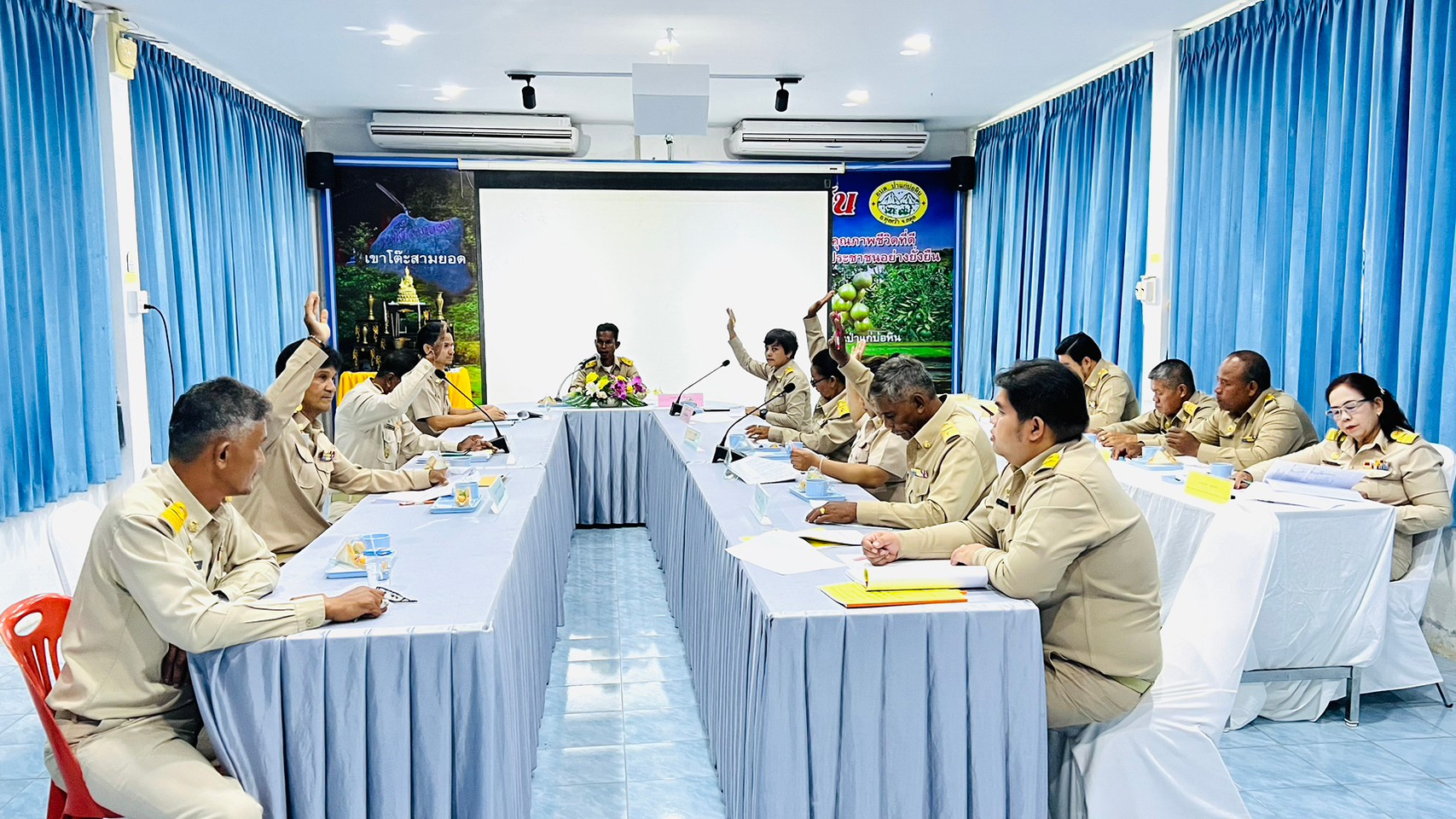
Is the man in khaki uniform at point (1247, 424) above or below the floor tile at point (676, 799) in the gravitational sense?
above

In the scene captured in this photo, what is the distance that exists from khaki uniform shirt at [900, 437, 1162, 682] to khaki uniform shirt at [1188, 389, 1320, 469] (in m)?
2.63

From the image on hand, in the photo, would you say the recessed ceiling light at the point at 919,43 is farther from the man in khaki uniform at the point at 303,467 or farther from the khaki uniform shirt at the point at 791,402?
the man in khaki uniform at the point at 303,467

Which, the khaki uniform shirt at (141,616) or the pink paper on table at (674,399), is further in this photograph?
the pink paper on table at (674,399)

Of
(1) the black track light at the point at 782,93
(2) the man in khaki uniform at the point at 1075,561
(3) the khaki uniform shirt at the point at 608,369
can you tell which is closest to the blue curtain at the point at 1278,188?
(1) the black track light at the point at 782,93

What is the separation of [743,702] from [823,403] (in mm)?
2869

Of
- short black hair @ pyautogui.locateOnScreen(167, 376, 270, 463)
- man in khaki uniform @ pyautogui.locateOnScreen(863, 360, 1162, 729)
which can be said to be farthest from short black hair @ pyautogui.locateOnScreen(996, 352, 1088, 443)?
short black hair @ pyautogui.locateOnScreen(167, 376, 270, 463)

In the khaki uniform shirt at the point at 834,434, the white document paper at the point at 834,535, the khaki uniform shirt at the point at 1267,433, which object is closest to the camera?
the white document paper at the point at 834,535

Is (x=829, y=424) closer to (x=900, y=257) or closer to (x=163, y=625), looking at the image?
(x=163, y=625)

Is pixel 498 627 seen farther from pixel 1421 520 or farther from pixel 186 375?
pixel 186 375

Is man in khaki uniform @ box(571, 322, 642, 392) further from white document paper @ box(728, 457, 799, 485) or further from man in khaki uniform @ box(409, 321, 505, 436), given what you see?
white document paper @ box(728, 457, 799, 485)

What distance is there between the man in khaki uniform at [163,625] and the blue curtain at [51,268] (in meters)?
2.70

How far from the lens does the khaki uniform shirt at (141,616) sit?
177 centimetres

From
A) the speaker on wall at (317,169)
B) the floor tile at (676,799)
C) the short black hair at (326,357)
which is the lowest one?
Answer: the floor tile at (676,799)

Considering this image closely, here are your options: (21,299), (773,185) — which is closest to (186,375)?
(21,299)
